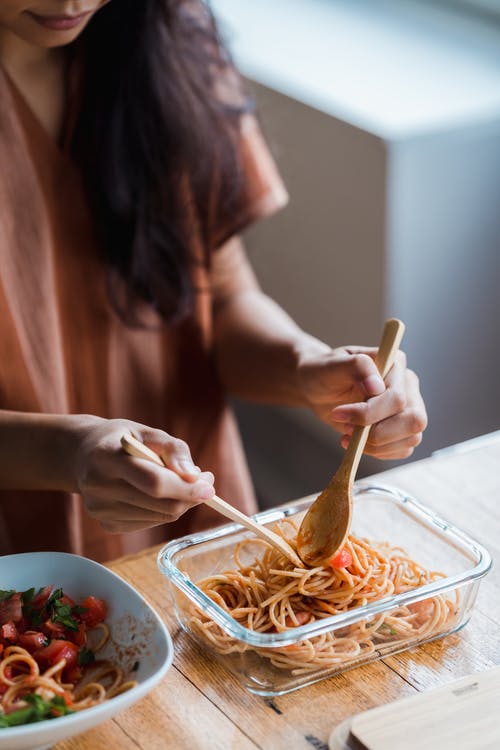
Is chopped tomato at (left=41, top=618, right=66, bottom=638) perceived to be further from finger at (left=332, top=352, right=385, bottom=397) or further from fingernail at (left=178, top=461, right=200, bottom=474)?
finger at (left=332, top=352, right=385, bottom=397)

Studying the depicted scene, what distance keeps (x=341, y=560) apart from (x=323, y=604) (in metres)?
0.06

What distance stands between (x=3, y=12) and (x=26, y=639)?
739 mm

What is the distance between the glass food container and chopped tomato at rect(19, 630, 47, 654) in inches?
5.6

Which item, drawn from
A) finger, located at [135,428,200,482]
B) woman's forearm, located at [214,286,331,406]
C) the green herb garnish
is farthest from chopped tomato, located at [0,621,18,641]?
woman's forearm, located at [214,286,331,406]

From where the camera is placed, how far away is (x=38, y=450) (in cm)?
119

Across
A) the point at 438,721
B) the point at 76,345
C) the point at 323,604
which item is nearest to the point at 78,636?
the point at 323,604

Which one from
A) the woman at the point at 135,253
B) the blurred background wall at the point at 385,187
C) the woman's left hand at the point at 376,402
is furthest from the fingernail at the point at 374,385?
the blurred background wall at the point at 385,187

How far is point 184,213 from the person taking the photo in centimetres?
166

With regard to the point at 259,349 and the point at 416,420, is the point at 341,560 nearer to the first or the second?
the point at 416,420

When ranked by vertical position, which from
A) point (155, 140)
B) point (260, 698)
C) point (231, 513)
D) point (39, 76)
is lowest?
point (260, 698)

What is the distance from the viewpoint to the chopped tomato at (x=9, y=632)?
98 cm

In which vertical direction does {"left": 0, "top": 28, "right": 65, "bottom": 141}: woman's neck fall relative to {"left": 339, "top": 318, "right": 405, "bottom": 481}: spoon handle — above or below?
above

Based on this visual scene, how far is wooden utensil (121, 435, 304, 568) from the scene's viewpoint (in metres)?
0.97

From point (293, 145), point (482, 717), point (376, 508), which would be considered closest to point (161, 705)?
point (482, 717)
